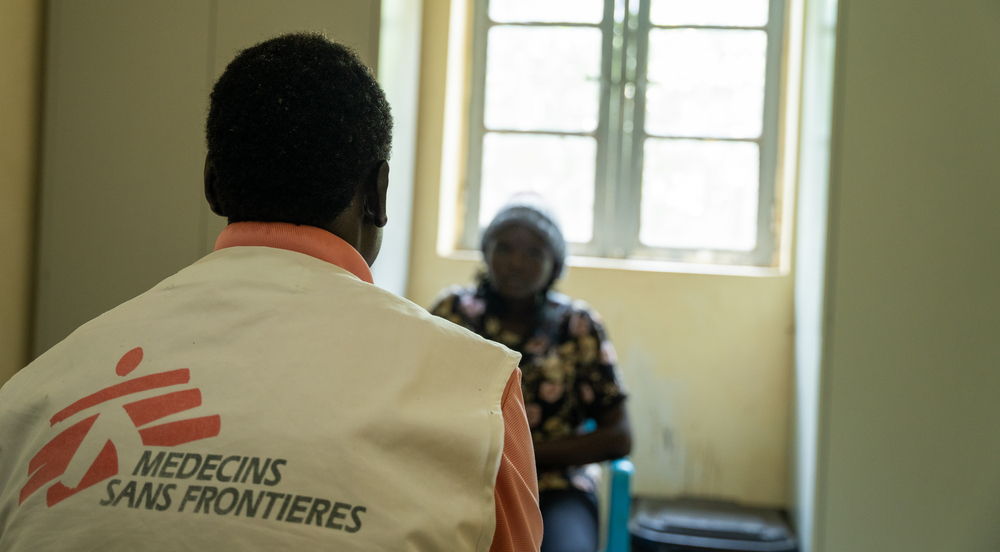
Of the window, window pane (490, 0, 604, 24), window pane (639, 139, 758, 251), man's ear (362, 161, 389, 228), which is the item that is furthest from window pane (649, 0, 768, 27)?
man's ear (362, 161, 389, 228)

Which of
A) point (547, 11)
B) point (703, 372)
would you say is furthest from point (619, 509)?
point (547, 11)

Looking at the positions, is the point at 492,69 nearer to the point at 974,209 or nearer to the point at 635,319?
the point at 635,319

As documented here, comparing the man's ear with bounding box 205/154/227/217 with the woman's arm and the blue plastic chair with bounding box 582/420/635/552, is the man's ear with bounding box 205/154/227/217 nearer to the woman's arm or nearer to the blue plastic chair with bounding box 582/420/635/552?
the woman's arm

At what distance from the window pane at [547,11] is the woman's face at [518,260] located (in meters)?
1.08

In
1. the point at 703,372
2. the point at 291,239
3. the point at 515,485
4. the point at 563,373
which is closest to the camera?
the point at 515,485

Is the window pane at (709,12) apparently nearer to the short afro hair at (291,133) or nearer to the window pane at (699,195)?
the window pane at (699,195)

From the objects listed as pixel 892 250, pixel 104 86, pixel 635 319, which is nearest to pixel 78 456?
pixel 104 86

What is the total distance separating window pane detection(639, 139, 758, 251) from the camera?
317cm

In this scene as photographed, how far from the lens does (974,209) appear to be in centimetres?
222

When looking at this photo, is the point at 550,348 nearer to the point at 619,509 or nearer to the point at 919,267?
the point at 619,509

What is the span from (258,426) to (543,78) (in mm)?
2608

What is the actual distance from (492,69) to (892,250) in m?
1.54

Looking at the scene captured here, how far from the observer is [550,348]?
2430mm

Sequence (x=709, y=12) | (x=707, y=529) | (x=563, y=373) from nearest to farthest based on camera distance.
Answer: (x=563, y=373)
(x=707, y=529)
(x=709, y=12)
